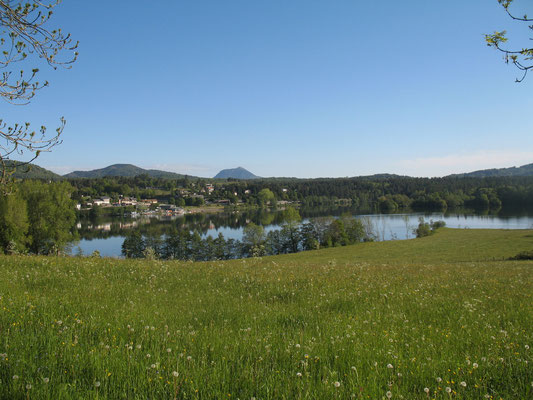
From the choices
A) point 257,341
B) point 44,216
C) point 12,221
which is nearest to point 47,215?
point 44,216

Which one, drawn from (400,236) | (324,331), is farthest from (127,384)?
(400,236)

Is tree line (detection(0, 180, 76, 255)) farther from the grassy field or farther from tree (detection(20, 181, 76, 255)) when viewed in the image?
the grassy field

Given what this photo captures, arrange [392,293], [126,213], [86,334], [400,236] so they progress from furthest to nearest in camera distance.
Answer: [126,213]
[400,236]
[392,293]
[86,334]

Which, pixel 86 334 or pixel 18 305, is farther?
pixel 18 305

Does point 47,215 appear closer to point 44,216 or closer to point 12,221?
point 44,216

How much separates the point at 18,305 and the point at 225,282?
5.48 meters

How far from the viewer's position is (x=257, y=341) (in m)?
4.79

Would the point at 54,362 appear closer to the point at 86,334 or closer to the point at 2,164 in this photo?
the point at 86,334

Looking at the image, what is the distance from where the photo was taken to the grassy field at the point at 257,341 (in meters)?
3.41

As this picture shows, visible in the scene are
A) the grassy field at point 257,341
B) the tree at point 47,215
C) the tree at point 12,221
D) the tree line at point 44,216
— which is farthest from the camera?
the tree at point 47,215

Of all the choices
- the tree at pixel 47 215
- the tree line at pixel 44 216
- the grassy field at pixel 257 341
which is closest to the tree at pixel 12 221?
the tree line at pixel 44 216

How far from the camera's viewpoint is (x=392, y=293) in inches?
350

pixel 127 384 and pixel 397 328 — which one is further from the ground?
pixel 127 384

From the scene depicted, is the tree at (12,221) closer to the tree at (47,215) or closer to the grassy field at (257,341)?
the tree at (47,215)
